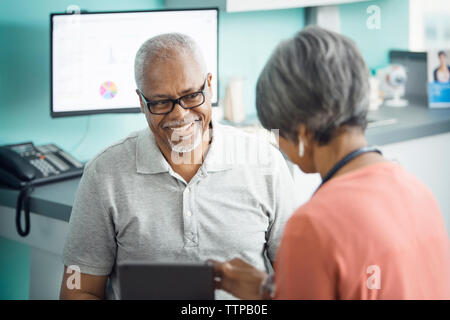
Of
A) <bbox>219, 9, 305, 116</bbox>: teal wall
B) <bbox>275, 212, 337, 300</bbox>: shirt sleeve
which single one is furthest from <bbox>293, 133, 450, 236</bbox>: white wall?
<bbox>275, 212, 337, 300</bbox>: shirt sleeve

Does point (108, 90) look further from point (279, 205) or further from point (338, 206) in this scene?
point (338, 206)

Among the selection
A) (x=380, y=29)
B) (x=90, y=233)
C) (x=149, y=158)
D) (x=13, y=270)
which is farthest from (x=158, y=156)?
(x=380, y=29)

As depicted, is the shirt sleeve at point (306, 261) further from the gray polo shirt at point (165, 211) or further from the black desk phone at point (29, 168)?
the black desk phone at point (29, 168)

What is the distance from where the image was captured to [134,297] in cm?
110

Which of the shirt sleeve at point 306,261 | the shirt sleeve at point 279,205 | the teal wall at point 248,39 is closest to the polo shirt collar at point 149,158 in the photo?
the shirt sleeve at point 279,205

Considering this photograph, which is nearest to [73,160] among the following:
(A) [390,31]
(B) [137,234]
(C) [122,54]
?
(C) [122,54]

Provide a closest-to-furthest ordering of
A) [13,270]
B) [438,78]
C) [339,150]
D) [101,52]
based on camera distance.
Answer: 1. [339,150]
2. [101,52]
3. [13,270]
4. [438,78]

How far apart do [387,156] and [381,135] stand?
0.45 feet

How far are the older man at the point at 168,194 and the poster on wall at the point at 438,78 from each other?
181cm

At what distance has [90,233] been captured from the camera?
1420mm

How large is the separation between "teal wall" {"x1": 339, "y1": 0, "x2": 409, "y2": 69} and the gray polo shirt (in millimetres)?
1971

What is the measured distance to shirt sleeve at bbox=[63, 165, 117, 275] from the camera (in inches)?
55.9

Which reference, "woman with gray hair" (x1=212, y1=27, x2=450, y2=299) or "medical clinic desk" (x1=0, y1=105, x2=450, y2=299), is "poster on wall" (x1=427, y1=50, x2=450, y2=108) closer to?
"medical clinic desk" (x1=0, y1=105, x2=450, y2=299)
